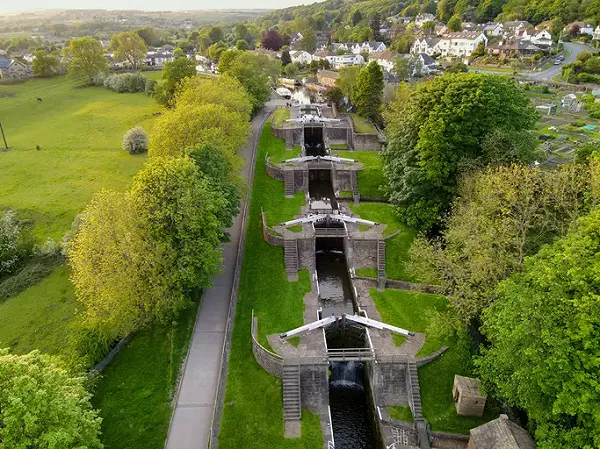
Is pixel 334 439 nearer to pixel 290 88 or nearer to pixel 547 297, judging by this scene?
pixel 547 297

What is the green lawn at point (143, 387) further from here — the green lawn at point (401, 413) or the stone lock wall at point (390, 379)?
the green lawn at point (401, 413)

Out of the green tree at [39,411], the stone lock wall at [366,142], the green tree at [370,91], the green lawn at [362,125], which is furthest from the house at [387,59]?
the green tree at [39,411]

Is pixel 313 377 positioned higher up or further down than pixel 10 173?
further down

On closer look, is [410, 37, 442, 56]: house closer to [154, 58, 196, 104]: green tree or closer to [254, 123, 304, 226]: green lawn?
[154, 58, 196, 104]: green tree

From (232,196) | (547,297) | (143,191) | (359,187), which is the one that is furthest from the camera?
(359,187)

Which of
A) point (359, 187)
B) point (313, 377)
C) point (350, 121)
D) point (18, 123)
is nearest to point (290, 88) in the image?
point (350, 121)
